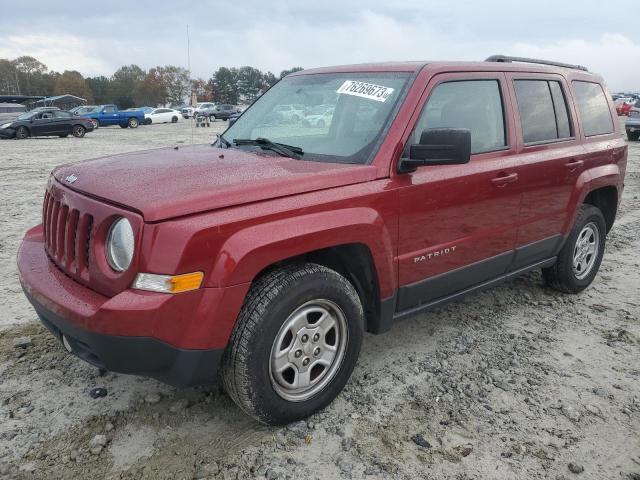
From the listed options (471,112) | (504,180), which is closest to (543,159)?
(504,180)

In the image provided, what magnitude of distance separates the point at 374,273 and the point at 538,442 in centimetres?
120

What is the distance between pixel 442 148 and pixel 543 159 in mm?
1434

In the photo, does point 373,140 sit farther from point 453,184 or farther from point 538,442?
point 538,442

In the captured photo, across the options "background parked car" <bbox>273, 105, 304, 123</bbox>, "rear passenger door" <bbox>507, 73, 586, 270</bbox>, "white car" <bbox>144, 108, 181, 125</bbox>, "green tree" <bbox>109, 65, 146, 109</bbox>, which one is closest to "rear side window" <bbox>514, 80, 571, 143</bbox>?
"rear passenger door" <bbox>507, 73, 586, 270</bbox>

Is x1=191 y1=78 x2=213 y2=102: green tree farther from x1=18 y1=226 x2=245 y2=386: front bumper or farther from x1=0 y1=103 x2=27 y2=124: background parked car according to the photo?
x1=18 y1=226 x2=245 y2=386: front bumper

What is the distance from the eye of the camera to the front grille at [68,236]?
2496 millimetres

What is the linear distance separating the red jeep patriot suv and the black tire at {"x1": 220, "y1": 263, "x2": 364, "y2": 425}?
10mm

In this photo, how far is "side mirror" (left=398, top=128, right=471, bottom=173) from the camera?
9.23ft

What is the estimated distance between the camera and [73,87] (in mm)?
83125

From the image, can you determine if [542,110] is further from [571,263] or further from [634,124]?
[634,124]

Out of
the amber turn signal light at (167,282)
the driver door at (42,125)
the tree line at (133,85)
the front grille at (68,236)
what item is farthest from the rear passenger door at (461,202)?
the tree line at (133,85)

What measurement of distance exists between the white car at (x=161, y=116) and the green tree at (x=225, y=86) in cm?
5070

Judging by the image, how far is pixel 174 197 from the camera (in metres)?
2.31

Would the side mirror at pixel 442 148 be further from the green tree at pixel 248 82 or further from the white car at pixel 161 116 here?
the green tree at pixel 248 82
